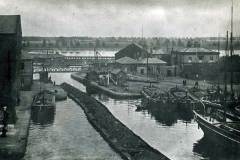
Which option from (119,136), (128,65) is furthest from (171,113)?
(128,65)

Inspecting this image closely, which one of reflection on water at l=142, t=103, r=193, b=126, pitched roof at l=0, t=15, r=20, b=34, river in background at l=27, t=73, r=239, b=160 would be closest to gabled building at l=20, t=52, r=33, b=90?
river in background at l=27, t=73, r=239, b=160

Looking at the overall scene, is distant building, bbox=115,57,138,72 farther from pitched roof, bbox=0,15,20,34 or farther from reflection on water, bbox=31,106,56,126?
pitched roof, bbox=0,15,20,34

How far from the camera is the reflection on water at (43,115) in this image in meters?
43.9

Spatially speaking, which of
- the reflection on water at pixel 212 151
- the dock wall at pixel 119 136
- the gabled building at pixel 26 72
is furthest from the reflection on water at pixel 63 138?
the gabled building at pixel 26 72

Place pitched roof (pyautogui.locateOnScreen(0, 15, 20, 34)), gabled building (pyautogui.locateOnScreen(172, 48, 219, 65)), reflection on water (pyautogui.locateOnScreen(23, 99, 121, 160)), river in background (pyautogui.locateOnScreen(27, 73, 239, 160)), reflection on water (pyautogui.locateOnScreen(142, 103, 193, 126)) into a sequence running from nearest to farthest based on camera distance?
reflection on water (pyautogui.locateOnScreen(23, 99, 121, 160)) → river in background (pyautogui.locateOnScreen(27, 73, 239, 160)) → pitched roof (pyautogui.locateOnScreen(0, 15, 20, 34)) → reflection on water (pyautogui.locateOnScreen(142, 103, 193, 126)) → gabled building (pyautogui.locateOnScreen(172, 48, 219, 65))

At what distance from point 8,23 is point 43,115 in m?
11.6

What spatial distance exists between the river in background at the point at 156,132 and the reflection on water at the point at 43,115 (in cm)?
62

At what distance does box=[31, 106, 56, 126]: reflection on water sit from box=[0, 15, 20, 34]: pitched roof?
10.5 metres

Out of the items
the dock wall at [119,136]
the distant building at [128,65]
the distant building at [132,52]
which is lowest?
the dock wall at [119,136]

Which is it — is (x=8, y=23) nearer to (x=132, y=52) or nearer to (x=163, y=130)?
(x=163, y=130)

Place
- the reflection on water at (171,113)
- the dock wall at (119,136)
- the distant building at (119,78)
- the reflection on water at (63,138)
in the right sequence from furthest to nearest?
the distant building at (119,78) → the reflection on water at (171,113) → the reflection on water at (63,138) → the dock wall at (119,136)

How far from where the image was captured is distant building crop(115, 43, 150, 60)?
110m

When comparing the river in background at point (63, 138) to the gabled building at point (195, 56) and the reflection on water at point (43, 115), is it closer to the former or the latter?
the reflection on water at point (43, 115)

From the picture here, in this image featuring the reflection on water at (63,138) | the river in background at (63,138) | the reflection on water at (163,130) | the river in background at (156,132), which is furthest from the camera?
the reflection on water at (163,130)
